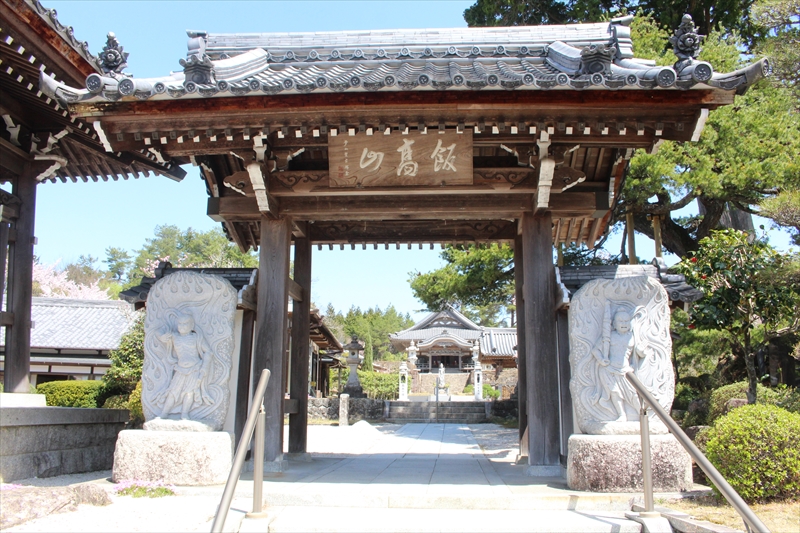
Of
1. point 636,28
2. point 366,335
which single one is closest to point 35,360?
point 636,28

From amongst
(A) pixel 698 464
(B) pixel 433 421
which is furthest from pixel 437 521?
(B) pixel 433 421

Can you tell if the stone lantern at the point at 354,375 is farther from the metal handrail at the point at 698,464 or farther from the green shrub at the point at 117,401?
the metal handrail at the point at 698,464

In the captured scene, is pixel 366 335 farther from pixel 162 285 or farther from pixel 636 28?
pixel 162 285

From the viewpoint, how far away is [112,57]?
20.0 ft

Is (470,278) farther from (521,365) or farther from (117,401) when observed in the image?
(117,401)

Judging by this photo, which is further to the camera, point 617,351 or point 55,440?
point 55,440

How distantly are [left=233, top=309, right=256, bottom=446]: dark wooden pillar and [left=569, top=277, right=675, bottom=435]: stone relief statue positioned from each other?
12.2 feet

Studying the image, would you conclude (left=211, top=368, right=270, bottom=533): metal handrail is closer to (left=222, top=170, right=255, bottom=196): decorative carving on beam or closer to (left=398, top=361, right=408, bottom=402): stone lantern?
(left=222, top=170, right=255, bottom=196): decorative carving on beam

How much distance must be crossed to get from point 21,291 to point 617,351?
7.35 metres

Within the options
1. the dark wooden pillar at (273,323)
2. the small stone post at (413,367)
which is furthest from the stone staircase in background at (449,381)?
the dark wooden pillar at (273,323)

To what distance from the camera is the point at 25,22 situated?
6410mm

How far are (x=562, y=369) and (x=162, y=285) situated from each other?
4.57m

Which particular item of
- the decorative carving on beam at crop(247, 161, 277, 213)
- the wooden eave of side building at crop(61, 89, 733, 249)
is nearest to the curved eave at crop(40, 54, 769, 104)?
the wooden eave of side building at crop(61, 89, 733, 249)

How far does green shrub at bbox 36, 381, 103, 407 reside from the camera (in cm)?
1359
